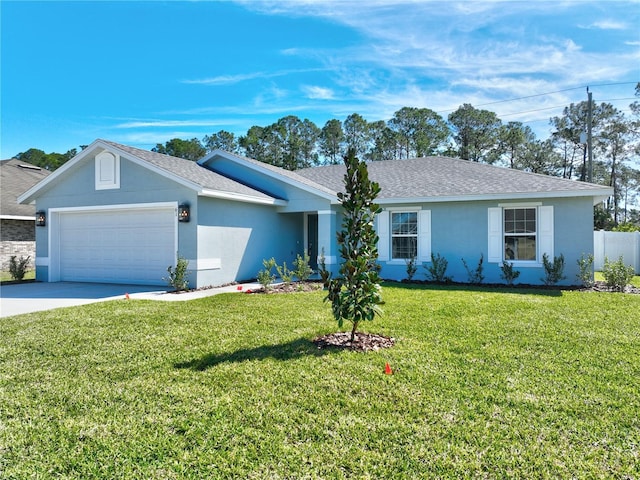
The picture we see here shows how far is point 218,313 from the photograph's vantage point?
7621 mm

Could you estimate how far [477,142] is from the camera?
3481 centimetres

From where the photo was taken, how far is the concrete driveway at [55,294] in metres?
8.57

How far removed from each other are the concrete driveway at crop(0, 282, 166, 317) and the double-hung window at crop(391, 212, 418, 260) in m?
7.30

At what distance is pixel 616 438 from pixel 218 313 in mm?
6249

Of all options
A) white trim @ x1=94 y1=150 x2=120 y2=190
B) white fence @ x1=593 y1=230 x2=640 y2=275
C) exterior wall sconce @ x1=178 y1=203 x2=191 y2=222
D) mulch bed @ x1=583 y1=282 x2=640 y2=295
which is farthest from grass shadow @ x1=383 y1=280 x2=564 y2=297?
white trim @ x1=94 y1=150 x2=120 y2=190

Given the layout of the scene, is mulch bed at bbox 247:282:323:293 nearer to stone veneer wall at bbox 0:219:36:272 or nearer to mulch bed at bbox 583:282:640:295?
mulch bed at bbox 583:282:640:295

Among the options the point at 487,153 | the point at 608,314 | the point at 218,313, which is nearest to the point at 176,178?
the point at 218,313

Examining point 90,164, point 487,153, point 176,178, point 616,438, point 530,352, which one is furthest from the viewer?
point 487,153

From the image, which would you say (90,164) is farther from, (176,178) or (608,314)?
(608,314)

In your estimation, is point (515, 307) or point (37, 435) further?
point (515, 307)

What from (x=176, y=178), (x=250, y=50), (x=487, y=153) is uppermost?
(x=487, y=153)

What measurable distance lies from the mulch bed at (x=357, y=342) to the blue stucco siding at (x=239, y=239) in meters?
6.16

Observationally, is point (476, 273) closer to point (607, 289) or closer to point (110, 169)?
point (607, 289)

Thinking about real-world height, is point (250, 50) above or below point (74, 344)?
above
